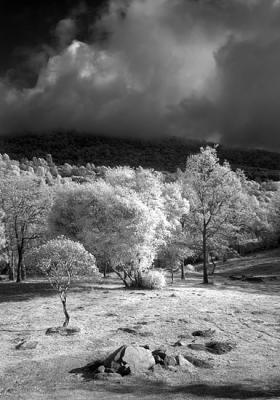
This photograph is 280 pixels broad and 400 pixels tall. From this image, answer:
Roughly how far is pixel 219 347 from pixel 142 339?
4709 mm

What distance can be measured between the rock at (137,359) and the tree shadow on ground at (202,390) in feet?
4.16

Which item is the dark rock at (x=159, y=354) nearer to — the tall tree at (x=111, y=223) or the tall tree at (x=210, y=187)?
the tall tree at (x=111, y=223)

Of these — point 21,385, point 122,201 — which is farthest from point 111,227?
point 21,385

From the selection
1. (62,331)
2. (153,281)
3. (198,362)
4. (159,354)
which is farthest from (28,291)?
(198,362)

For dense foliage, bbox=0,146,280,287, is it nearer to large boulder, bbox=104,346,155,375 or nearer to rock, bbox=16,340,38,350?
rock, bbox=16,340,38,350

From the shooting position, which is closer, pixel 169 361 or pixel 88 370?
pixel 88 370

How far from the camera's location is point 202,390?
1708 centimetres

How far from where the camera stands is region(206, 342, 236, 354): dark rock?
22.6m

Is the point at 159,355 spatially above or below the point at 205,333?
below

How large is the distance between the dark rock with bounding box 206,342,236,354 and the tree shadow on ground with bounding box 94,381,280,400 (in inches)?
185

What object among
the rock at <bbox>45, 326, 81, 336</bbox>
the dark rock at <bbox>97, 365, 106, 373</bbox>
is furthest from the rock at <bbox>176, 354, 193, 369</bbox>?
the rock at <bbox>45, 326, 81, 336</bbox>

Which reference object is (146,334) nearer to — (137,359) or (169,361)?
(169,361)

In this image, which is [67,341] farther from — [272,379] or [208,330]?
[272,379]

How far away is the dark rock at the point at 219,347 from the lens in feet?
74.2
